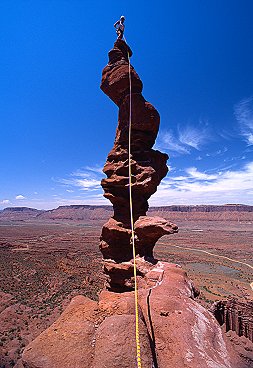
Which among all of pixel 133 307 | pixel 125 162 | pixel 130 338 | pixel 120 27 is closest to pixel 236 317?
pixel 133 307

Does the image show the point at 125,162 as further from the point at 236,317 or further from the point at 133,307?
the point at 236,317

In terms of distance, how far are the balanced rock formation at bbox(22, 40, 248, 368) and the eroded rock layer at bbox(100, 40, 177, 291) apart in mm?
52

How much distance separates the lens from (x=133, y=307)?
677 cm

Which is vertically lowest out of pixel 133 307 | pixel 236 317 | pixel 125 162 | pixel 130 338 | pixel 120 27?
pixel 236 317

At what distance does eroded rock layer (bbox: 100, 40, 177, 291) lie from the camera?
12945 millimetres

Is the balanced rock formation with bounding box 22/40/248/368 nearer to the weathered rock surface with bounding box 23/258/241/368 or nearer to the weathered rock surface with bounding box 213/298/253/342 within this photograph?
the weathered rock surface with bounding box 23/258/241/368

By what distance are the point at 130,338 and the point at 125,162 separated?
912 cm

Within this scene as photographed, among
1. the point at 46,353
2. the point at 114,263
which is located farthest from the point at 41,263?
the point at 46,353

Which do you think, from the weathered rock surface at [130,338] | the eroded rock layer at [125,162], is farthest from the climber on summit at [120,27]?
the weathered rock surface at [130,338]

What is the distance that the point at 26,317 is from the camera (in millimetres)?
21125

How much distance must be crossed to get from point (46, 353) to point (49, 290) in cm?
2540

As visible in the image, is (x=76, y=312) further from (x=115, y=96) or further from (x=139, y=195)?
(x=115, y=96)

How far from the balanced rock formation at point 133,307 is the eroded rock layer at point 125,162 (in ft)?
0.17

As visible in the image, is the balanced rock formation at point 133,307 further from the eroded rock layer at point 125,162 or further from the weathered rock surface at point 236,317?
the weathered rock surface at point 236,317
